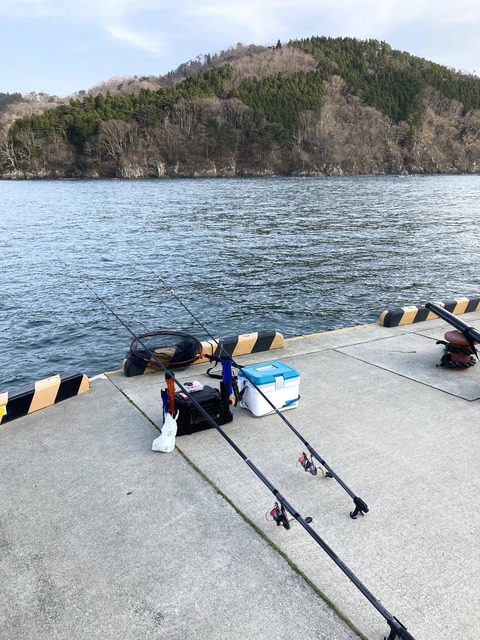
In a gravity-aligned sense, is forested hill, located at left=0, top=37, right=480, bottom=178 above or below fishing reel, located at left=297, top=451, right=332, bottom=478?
above

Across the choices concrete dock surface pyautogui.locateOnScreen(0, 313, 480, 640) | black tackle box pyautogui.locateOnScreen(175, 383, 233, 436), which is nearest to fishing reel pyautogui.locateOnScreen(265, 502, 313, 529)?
concrete dock surface pyautogui.locateOnScreen(0, 313, 480, 640)

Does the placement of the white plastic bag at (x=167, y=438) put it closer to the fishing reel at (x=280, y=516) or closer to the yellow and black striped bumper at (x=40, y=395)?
the fishing reel at (x=280, y=516)

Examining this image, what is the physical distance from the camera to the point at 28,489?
207 inches

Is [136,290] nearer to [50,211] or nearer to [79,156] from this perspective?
[50,211]

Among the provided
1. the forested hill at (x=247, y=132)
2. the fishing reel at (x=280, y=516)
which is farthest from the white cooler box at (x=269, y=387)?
the forested hill at (x=247, y=132)

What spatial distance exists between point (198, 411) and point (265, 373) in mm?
1028

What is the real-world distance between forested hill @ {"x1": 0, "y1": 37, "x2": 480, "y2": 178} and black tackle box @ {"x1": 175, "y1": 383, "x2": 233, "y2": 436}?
11769 centimetres

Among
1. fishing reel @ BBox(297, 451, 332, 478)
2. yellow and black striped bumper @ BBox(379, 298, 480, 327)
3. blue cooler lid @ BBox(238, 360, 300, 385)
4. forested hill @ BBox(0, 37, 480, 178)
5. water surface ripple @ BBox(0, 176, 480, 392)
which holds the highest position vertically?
forested hill @ BBox(0, 37, 480, 178)

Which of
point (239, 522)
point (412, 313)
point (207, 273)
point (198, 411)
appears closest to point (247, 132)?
point (207, 273)

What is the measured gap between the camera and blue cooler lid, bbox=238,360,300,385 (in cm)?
652

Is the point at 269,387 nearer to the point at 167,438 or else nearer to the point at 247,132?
the point at 167,438

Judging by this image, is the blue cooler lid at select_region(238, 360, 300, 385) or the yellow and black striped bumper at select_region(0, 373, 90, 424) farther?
the yellow and black striped bumper at select_region(0, 373, 90, 424)

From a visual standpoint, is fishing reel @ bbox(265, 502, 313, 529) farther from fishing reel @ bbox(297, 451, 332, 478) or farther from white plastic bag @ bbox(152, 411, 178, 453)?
white plastic bag @ bbox(152, 411, 178, 453)

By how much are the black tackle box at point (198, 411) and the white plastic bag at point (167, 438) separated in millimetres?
248
